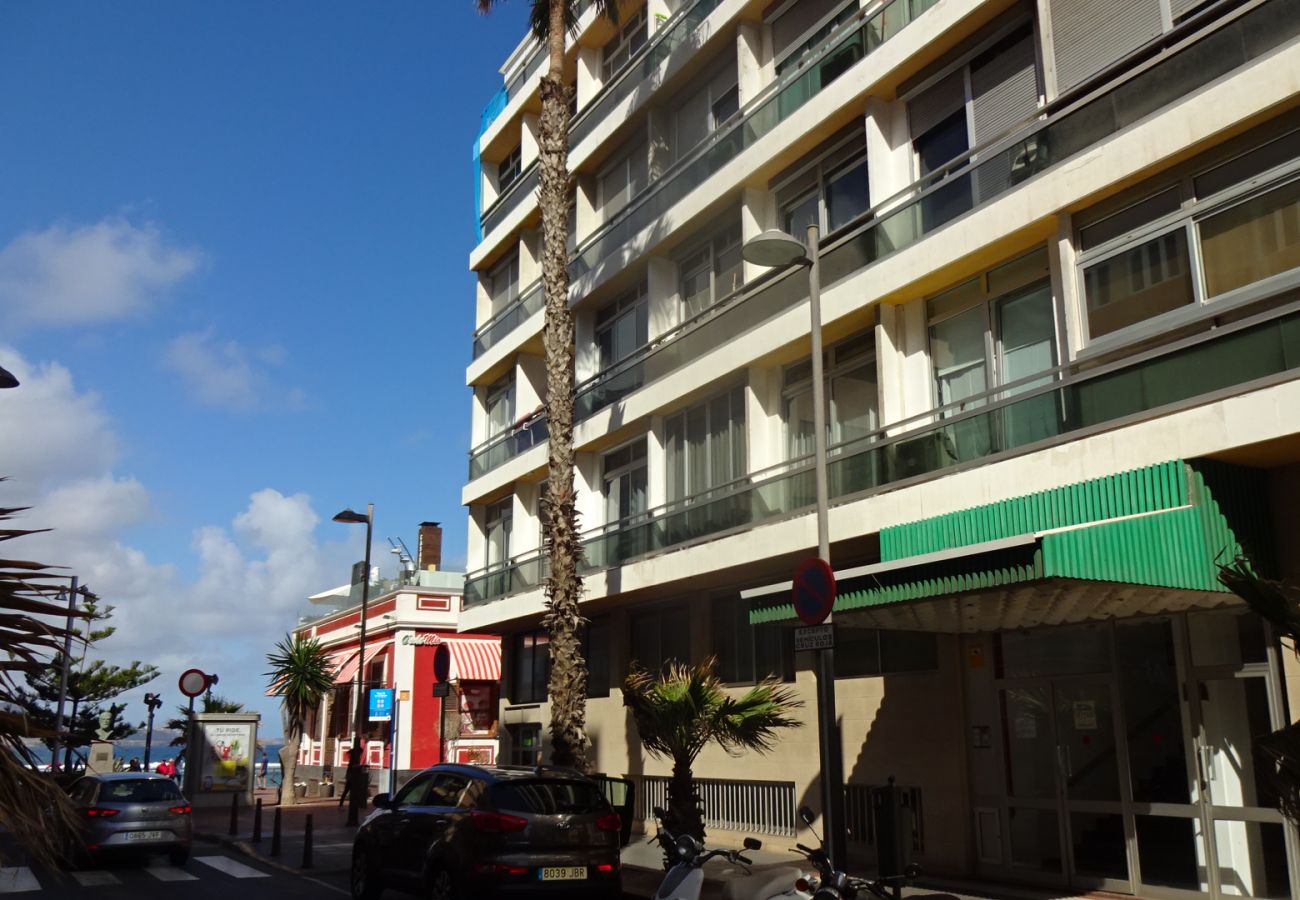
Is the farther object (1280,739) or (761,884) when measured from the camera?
(761,884)

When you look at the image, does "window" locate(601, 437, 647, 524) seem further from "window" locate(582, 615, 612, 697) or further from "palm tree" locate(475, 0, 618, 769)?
"palm tree" locate(475, 0, 618, 769)

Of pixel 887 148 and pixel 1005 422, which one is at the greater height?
pixel 887 148

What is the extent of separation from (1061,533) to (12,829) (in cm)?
860

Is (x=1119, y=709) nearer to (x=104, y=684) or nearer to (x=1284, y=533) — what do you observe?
(x=1284, y=533)

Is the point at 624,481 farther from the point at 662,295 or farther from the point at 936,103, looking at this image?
the point at 936,103

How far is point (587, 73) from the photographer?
27.9m

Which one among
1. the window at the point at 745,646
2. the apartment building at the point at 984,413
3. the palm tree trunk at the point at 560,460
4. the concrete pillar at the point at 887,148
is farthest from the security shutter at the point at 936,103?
the window at the point at 745,646

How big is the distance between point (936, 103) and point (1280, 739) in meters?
11.2

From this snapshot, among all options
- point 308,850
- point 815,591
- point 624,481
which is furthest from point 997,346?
point 308,850

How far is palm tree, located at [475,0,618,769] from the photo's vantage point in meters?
18.1

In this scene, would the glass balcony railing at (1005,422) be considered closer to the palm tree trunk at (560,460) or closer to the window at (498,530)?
the palm tree trunk at (560,460)

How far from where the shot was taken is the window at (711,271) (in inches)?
837

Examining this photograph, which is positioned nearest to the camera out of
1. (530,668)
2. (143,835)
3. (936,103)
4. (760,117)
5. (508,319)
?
(936,103)

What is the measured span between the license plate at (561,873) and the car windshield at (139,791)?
9.49m
